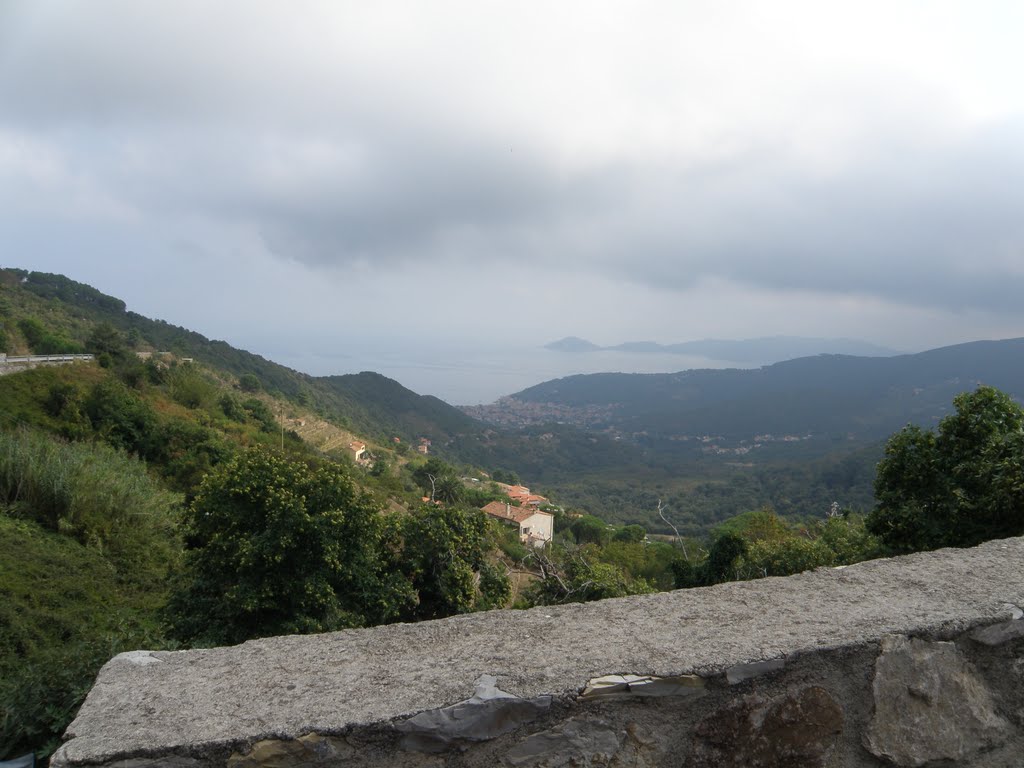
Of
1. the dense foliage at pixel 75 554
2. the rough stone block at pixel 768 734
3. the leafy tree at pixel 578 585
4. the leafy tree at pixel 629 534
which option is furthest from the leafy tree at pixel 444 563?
the leafy tree at pixel 629 534

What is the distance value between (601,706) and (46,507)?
45.3ft

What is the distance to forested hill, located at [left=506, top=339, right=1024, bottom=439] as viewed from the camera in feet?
355

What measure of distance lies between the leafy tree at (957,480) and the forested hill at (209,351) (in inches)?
1405

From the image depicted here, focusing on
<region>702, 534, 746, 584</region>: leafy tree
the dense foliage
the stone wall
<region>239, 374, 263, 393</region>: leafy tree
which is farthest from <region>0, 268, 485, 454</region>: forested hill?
the stone wall

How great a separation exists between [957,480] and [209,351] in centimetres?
7383

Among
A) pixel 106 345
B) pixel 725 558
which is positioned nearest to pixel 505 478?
pixel 106 345

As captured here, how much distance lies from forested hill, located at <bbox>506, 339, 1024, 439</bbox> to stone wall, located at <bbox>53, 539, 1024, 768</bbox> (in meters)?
97.0

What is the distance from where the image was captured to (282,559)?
7238 millimetres

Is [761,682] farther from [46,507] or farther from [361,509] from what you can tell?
[46,507]

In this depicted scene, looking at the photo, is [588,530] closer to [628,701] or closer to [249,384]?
[249,384]

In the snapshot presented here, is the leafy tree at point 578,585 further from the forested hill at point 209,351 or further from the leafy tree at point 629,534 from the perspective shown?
the forested hill at point 209,351

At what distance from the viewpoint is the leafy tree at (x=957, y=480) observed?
4.09 metres

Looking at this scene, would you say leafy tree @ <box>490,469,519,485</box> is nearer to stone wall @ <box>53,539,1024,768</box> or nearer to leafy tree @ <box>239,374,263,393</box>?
leafy tree @ <box>239,374,263,393</box>

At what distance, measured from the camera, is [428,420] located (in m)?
89.3
